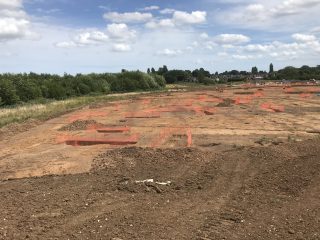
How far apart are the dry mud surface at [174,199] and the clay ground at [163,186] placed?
2 centimetres

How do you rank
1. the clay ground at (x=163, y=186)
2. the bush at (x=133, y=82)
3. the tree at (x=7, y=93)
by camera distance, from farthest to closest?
the bush at (x=133, y=82), the tree at (x=7, y=93), the clay ground at (x=163, y=186)

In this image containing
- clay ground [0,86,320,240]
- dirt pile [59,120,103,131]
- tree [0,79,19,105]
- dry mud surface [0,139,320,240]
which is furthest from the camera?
tree [0,79,19,105]

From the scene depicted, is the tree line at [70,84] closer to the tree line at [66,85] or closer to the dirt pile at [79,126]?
the tree line at [66,85]

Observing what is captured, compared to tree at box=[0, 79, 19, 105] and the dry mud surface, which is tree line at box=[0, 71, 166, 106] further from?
the dry mud surface

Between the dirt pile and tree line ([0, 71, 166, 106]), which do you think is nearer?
the dirt pile

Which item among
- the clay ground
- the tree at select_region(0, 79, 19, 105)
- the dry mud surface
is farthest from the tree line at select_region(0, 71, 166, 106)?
the dry mud surface

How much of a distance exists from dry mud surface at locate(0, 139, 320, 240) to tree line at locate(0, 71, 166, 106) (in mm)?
25034

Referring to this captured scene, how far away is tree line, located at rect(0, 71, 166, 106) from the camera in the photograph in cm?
3403

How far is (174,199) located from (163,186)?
77 cm

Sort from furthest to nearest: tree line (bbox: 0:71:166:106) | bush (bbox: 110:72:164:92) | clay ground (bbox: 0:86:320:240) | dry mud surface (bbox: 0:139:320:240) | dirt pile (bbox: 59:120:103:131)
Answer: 1. bush (bbox: 110:72:164:92)
2. tree line (bbox: 0:71:166:106)
3. dirt pile (bbox: 59:120:103:131)
4. clay ground (bbox: 0:86:320:240)
5. dry mud surface (bbox: 0:139:320:240)

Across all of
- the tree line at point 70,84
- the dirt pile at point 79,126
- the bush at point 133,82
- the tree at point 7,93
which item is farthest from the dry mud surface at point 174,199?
the bush at point 133,82

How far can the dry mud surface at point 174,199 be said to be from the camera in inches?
247

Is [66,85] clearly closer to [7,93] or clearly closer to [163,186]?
[7,93]

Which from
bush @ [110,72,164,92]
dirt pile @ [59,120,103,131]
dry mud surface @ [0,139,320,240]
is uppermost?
bush @ [110,72,164,92]
